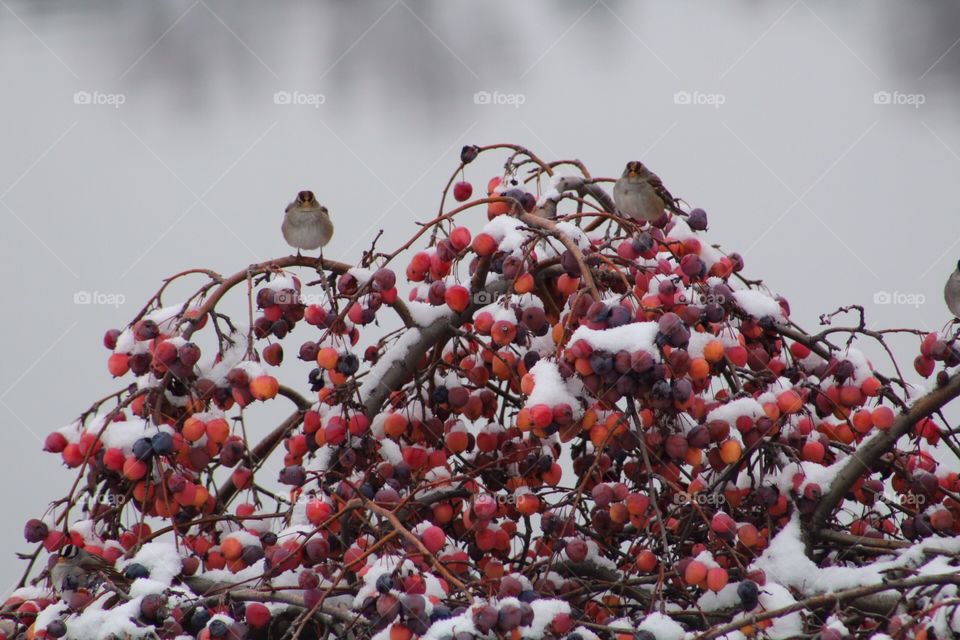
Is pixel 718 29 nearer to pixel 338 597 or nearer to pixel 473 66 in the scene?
pixel 473 66

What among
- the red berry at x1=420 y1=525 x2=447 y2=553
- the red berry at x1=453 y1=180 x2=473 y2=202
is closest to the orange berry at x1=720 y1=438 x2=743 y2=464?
the red berry at x1=420 y1=525 x2=447 y2=553

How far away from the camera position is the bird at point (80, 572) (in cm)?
115

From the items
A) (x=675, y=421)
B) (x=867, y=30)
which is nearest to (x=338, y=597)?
(x=675, y=421)

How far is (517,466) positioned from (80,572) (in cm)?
55

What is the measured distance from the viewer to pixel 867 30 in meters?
3.07

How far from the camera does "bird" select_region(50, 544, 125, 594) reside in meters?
1.15

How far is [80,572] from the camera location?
118 centimetres

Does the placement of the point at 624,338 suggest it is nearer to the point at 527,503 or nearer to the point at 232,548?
the point at 527,503

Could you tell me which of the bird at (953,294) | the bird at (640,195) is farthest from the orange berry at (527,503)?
the bird at (953,294)

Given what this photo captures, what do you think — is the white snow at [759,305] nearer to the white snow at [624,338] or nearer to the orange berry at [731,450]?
the orange berry at [731,450]

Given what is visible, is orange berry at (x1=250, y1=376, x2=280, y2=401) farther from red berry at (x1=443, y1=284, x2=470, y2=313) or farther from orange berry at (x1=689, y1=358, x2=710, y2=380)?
orange berry at (x1=689, y1=358, x2=710, y2=380)

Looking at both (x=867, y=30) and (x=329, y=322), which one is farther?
(x=867, y=30)

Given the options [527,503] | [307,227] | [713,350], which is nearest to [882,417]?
[713,350]

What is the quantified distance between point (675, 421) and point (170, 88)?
2389 millimetres
